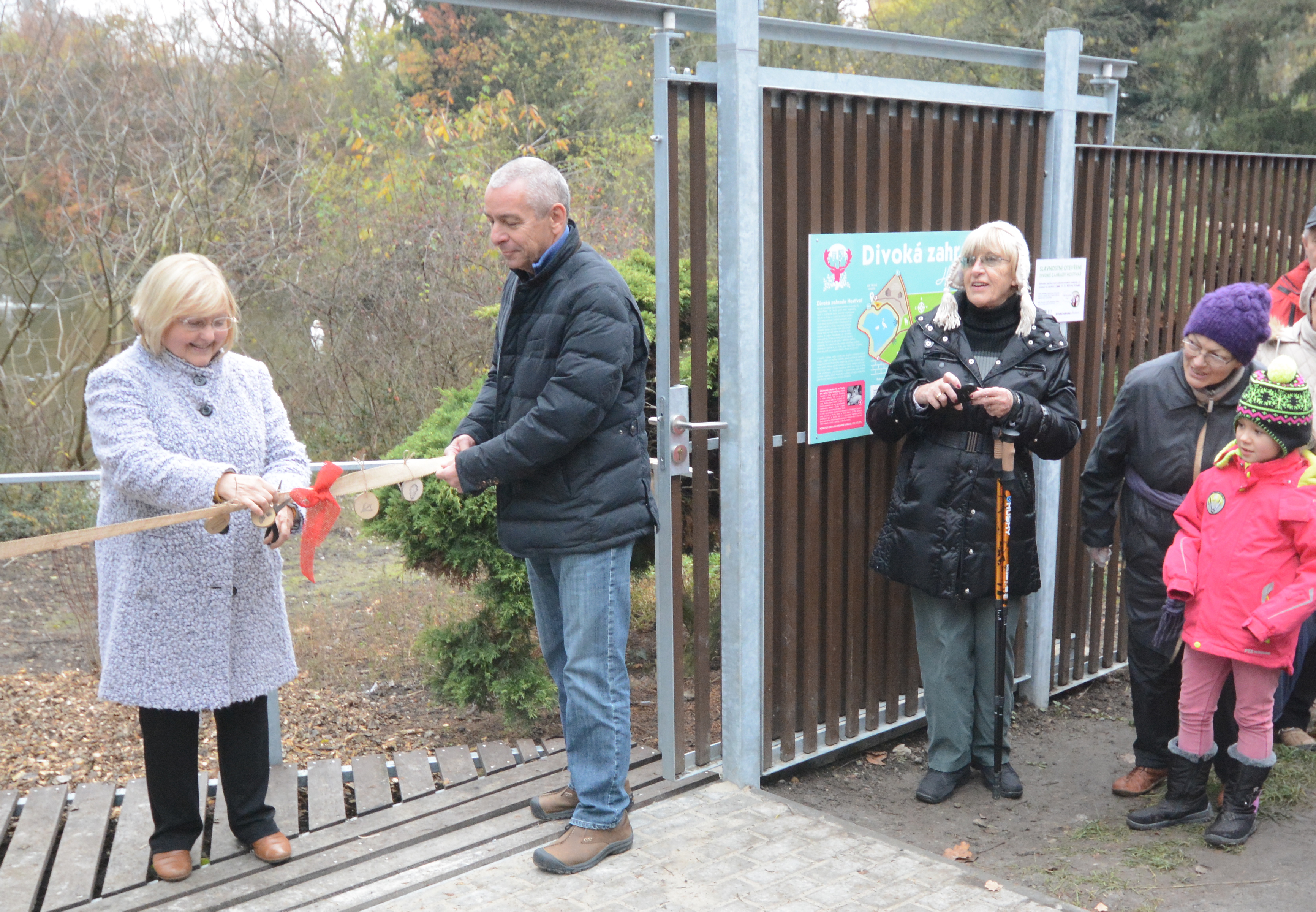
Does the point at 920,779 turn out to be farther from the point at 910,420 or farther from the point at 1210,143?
the point at 1210,143

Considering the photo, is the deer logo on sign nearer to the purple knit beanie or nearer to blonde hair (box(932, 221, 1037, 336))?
blonde hair (box(932, 221, 1037, 336))

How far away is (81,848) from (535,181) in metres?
2.54

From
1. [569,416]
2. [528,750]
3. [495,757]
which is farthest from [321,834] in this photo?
[569,416]

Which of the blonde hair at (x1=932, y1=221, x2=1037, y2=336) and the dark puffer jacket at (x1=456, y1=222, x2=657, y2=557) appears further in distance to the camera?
the blonde hair at (x1=932, y1=221, x2=1037, y2=336)

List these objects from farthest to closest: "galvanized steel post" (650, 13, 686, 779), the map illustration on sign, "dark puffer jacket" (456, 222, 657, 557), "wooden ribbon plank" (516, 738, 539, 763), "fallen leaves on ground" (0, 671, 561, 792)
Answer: "fallen leaves on ground" (0, 671, 561, 792) < "wooden ribbon plank" (516, 738, 539, 763) < the map illustration on sign < "galvanized steel post" (650, 13, 686, 779) < "dark puffer jacket" (456, 222, 657, 557)

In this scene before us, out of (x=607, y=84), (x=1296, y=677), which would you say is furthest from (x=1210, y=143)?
(x=1296, y=677)

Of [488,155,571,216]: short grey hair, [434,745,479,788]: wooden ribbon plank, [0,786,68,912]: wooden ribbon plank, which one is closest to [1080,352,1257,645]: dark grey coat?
[488,155,571,216]: short grey hair

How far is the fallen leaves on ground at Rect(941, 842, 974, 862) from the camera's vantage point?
12.7 ft

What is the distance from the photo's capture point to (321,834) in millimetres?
3820

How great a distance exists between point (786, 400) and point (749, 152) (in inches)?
35.7

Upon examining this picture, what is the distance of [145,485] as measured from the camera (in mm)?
3232

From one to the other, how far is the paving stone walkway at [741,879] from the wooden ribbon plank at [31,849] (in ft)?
3.47

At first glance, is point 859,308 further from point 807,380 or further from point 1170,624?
point 1170,624

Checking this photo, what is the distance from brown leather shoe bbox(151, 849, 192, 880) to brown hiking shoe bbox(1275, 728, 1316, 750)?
4309 millimetres
